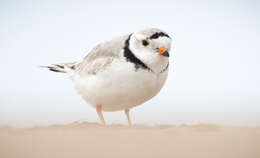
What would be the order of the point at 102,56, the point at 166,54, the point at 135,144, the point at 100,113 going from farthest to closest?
the point at 100,113
the point at 102,56
the point at 166,54
the point at 135,144

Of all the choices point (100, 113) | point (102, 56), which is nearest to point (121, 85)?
point (102, 56)

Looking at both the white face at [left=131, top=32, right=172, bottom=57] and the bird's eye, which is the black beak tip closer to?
the white face at [left=131, top=32, right=172, bottom=57]

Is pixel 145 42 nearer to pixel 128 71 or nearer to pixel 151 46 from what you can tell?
pixel 151 46

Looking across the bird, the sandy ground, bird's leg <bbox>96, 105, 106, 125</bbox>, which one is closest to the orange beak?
the bird

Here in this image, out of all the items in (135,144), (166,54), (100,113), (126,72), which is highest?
(166,54)

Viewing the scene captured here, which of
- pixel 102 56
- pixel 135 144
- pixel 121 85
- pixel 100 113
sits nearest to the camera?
pixel 135 144

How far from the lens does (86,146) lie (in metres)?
1.97

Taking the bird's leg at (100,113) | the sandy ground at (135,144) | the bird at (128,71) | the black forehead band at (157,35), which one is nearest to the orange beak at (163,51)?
the bird at (128,71)

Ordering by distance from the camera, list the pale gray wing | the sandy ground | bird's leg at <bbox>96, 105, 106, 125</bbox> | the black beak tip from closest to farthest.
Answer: the sandy ground < the black beak tip < the pale gray wing < bird's leg at <bbox>96, 105, 106, 125</bbox>

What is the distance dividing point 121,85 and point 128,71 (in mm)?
168

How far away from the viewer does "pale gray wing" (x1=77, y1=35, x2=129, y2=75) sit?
9.80ft

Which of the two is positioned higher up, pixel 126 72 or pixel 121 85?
pixel 126 72

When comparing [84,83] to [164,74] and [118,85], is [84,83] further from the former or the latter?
[164,74]

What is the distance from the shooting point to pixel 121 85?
9.33 ft
